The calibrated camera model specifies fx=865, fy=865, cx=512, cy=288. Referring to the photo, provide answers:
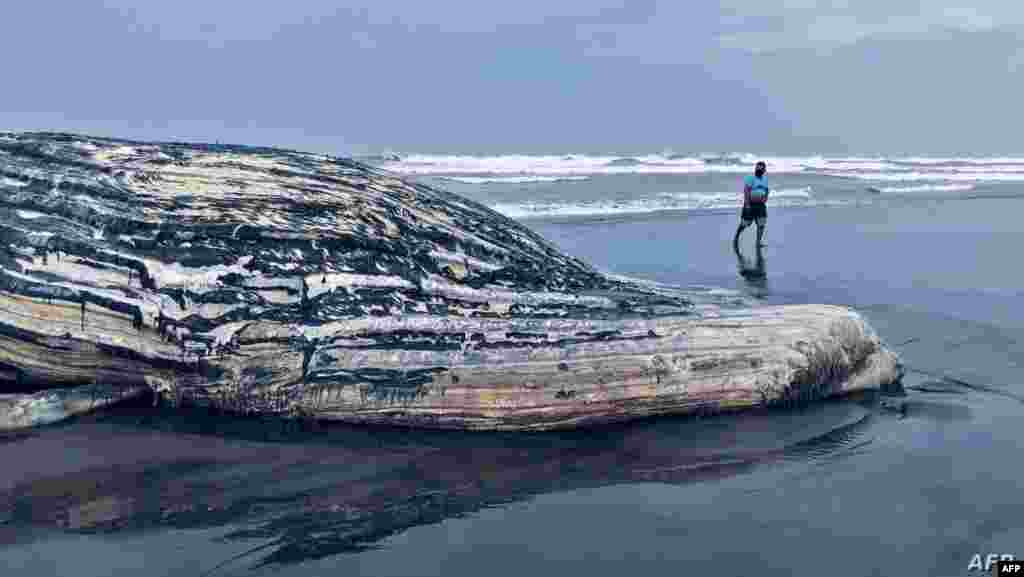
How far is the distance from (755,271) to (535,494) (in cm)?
693

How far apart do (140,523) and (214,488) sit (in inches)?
15.3

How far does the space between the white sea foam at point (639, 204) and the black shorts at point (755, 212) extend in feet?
14.8

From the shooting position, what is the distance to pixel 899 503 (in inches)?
145

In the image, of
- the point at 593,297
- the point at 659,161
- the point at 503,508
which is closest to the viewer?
the point at 503,508

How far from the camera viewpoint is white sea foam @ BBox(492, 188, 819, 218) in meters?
17.2

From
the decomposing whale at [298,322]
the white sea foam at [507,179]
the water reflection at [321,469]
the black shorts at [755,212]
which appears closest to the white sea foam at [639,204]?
the black shorts at [755,212]

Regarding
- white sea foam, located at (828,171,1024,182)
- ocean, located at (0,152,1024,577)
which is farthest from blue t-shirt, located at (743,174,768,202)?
white sea foam, located at (828,171,1024,182)

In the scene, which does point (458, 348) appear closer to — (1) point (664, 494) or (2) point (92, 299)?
(1) point (664, 494)

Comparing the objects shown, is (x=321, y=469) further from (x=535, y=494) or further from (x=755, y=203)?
(x=755, y=203)

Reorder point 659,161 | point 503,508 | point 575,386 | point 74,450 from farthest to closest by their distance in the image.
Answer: point 659,161, point 575,386, point 74,450, point 503,508

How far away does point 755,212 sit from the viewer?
12.5 metres

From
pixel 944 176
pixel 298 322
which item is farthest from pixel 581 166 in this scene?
pixel 298 322

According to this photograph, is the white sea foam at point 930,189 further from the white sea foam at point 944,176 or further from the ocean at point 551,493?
the ocean at point 551,493

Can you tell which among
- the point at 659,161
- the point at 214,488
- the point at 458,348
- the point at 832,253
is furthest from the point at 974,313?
the point at 659,161
